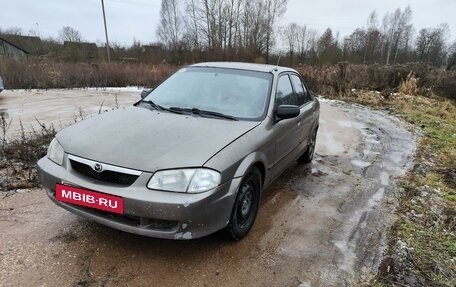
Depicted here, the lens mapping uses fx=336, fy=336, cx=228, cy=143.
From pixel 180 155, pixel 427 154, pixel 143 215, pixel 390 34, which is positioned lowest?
pixel 427 154

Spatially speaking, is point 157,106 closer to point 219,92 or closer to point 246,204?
point 219,92

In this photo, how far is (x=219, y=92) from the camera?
12.1 feet

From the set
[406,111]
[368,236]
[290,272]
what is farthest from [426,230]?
[406,111]

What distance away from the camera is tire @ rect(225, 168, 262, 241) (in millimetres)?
2904

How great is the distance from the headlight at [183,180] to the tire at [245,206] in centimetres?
44

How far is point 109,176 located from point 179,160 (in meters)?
0.55

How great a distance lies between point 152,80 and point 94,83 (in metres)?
2.96

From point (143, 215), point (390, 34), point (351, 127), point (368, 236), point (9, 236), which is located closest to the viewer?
point (143, 215)

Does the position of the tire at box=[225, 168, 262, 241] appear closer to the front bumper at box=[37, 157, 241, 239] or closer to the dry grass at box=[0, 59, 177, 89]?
the front bumper at box=[37, 157, 241, 239]

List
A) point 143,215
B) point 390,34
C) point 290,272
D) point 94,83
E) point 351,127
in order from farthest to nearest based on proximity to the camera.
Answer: point 390,34 < point 94,83 < point 351,127 < point 290,272 < point 143,215

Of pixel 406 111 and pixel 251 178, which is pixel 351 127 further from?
pixel 251 178

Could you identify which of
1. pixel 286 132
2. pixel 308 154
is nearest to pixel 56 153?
pixel 286 132

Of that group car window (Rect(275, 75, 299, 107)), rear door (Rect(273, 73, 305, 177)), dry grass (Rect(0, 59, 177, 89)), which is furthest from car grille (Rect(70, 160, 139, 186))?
dry grass (Rect(0, 59, 177, 89))

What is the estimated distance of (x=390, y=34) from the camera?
66750 millimetres
